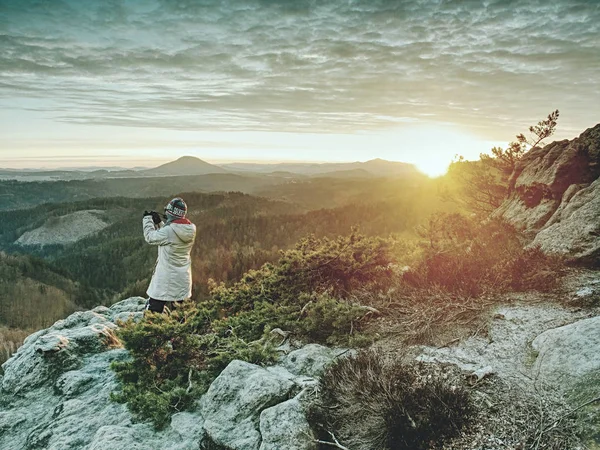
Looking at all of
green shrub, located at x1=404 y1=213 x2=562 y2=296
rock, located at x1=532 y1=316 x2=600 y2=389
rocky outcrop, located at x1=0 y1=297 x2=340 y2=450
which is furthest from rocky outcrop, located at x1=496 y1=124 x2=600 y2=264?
rocky outcrop, located at x1=0 y1=297 x2=340 y2=450

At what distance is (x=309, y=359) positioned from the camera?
5102mm

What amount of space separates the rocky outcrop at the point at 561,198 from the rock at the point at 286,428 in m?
5.54

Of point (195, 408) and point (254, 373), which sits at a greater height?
point (254, 373)

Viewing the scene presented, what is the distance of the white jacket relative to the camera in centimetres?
690

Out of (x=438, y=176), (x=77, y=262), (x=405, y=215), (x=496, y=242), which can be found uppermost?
(x=438, y=176)

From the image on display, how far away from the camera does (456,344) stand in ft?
16.1

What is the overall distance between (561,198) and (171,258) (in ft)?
28.1

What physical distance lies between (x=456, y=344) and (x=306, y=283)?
3.17 metres

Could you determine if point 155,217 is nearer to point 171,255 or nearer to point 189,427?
point 171,255

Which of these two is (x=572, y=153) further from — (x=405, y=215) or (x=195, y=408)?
(x=405, y=215)

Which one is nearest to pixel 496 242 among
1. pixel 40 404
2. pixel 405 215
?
pixel 40 404

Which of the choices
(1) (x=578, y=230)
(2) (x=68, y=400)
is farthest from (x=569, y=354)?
(2) (x=68, y=400)

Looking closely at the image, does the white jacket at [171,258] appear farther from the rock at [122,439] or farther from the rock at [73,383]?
the rock at [122,439]

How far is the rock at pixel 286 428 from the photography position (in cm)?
344
